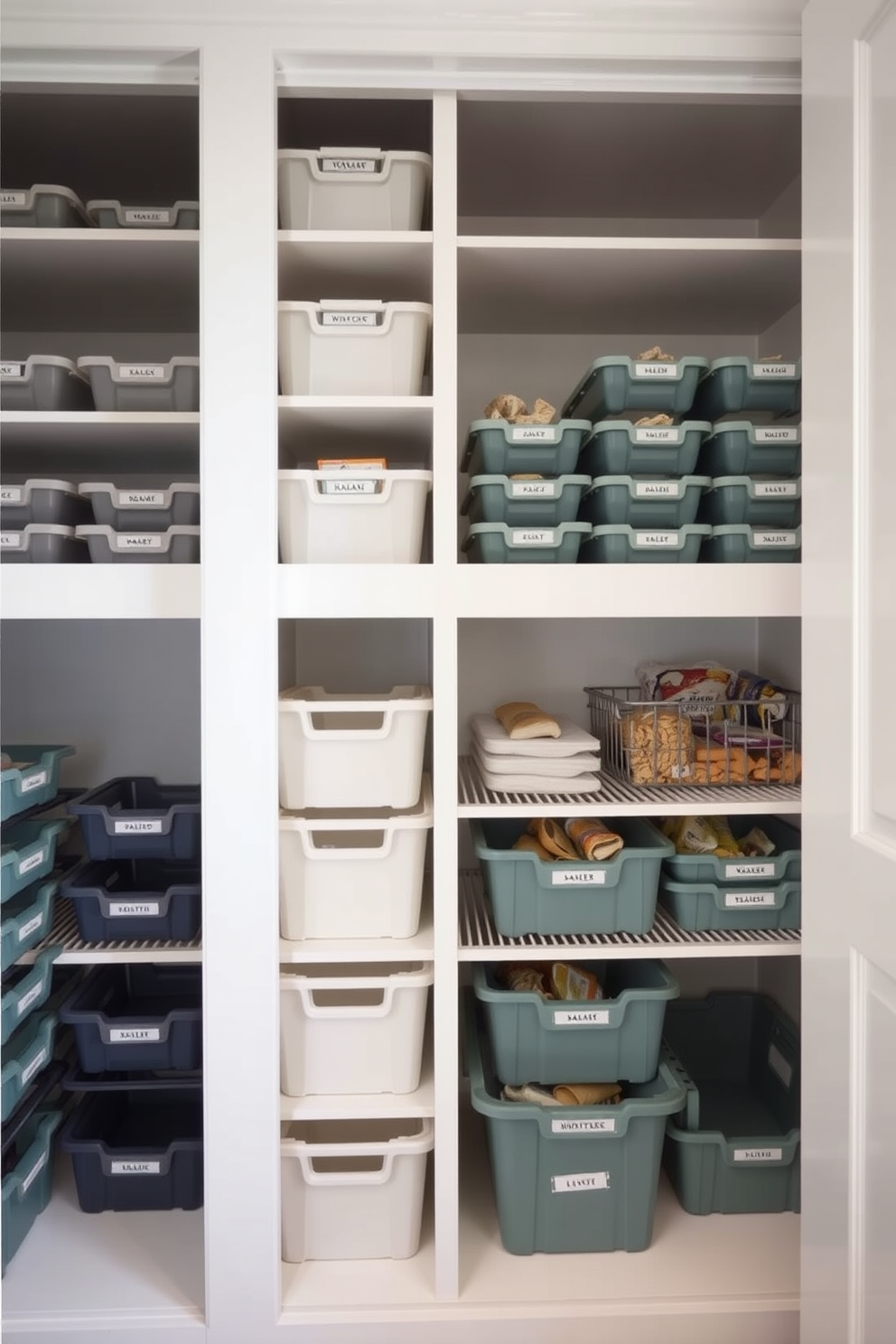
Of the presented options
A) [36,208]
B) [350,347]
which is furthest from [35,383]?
[350,347]

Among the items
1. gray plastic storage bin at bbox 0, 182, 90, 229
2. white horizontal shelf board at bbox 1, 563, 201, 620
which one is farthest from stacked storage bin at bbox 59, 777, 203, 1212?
gray plastic storage bin at bbox 0, 182, 90, 229

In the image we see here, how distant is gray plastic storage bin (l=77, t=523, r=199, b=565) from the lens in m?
1.61

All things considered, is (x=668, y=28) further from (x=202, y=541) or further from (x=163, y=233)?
(x=202, y=541)

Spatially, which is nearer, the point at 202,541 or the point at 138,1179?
the point at 202,541

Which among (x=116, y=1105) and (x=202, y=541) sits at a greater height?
(x=202, y=541)

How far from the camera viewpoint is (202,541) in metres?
1.45

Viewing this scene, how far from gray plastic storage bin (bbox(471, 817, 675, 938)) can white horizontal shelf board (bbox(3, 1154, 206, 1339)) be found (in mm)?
821

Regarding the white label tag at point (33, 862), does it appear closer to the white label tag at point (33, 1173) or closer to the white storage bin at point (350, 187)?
the white label tag at point (33, 1173)

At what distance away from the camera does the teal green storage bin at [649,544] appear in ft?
5.10

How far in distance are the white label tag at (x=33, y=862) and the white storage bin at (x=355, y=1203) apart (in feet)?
2.15

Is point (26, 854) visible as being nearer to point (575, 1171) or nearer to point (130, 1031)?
point (130, 1031)

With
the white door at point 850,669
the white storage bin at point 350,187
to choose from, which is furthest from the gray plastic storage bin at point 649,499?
the white storage bin at point 350,187

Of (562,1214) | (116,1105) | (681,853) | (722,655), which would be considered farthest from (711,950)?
(116,1105)

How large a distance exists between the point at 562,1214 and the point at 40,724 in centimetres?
153
